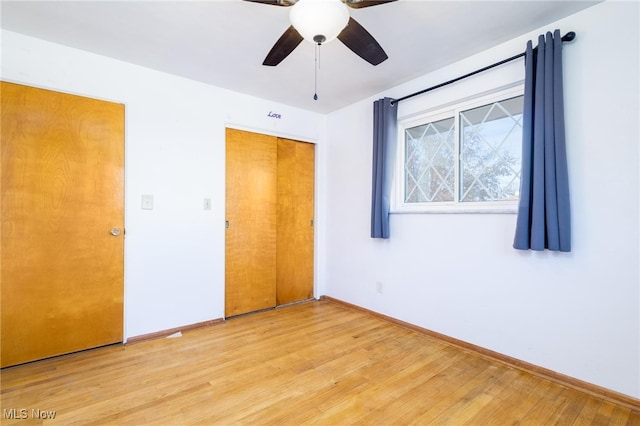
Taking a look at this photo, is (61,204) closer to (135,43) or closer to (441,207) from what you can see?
(135,43)

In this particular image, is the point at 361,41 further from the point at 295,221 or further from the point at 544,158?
the point at 295,221

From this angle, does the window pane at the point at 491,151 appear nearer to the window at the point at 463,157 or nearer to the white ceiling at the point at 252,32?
the window at the point at 463,157

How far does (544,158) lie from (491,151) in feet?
1.59

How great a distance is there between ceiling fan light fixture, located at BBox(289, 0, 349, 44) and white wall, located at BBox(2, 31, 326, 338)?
6.13 ft

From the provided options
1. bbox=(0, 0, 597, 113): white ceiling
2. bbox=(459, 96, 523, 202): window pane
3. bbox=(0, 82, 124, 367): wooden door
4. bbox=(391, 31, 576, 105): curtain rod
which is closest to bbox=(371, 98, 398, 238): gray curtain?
bbox=(391, 31, 576, 105): curtain rod

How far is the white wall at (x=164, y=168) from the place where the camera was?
2365 mm

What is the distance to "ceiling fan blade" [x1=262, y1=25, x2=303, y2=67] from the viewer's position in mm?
1687

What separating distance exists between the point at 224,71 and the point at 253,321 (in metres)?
2.52

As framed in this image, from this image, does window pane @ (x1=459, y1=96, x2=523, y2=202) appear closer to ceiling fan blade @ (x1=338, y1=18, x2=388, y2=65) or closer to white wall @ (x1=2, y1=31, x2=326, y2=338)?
ceiling fan blade @ (x1=338, y1=18, x2=388, y2=65)

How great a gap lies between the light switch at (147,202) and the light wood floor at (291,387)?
120cm

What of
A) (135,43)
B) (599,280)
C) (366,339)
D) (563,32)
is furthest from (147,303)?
(563,32)

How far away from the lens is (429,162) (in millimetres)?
2877

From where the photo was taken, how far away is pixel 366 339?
2.66 metres

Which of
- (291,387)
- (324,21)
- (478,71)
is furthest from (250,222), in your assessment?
(478,71)
